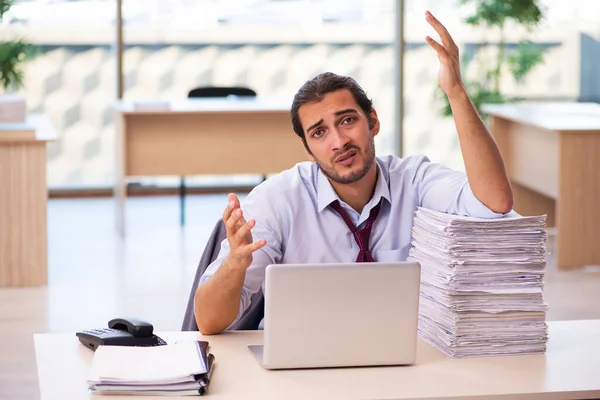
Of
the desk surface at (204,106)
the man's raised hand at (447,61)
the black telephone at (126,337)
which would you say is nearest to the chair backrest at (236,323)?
Result: the black telephone at (126,337)

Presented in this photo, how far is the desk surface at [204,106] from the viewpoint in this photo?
6777mm

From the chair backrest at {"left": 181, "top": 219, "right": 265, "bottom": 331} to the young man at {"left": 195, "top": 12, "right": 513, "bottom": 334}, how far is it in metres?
0.06

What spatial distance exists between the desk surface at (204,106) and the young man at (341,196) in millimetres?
4076

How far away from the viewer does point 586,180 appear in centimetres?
584

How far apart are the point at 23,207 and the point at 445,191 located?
333 centimetres

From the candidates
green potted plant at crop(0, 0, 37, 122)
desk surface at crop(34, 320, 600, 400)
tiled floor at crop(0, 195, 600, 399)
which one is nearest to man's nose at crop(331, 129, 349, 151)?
desk surface at crop(34, 320, 600, 400)

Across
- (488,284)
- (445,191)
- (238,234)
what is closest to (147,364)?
(238,234)

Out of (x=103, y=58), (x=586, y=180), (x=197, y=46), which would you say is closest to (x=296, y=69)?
(x=197, y=46)

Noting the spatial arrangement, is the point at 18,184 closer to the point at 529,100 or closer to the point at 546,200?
the point at 546,200

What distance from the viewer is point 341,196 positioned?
9.02 feet

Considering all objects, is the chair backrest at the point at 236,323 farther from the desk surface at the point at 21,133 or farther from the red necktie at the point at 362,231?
the desk surface at the point at 21,133

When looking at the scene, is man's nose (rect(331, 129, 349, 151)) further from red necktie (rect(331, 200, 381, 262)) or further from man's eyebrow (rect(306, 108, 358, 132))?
red necktie (rect(331, 200, 381, 262))

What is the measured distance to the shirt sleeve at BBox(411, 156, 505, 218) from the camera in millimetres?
2545

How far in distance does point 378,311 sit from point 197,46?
6.42m
